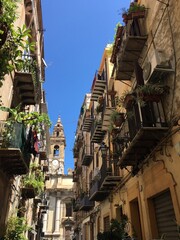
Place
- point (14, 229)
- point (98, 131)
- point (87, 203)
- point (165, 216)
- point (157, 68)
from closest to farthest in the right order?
point (165, 216) → point (157, 68) → point (14, 229) → point (98, 131) → point (87, 203)

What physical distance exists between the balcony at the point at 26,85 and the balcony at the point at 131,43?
3.43 m

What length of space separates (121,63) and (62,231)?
38960 mm

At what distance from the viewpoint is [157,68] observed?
6914mm

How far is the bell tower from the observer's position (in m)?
48.2

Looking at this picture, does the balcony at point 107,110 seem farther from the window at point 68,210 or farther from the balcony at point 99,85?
the window at point 68,210

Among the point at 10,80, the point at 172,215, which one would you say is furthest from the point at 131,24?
the point at 172,215

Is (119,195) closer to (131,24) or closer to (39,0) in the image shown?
(131,24)

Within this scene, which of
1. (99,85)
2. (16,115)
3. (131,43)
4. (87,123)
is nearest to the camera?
(16,115)

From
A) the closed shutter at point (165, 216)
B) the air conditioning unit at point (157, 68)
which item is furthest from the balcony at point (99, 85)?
the closed shutter at point (165, 216)

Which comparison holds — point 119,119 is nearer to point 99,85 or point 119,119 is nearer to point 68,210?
point 99,85

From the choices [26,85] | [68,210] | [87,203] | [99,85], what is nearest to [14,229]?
A: [26,85]

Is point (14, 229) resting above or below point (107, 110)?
below

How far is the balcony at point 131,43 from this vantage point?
8.80 meters

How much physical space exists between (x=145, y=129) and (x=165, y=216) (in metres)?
2.53
